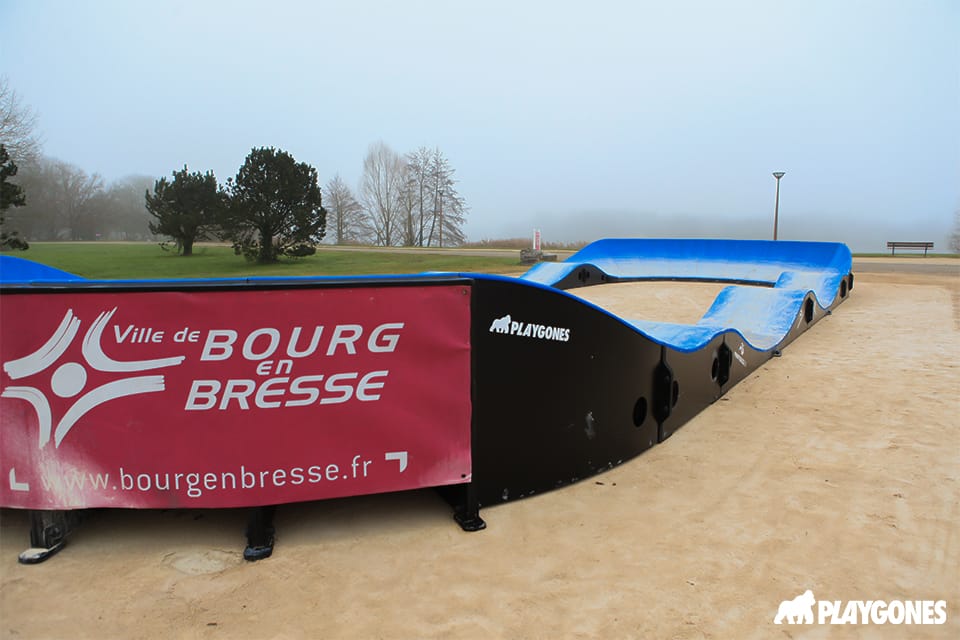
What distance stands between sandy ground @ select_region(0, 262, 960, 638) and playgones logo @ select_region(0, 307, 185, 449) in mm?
710

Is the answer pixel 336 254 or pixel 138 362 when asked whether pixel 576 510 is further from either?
pixel 336 254

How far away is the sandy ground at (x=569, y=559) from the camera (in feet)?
7.71

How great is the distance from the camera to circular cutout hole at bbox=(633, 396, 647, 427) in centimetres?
416

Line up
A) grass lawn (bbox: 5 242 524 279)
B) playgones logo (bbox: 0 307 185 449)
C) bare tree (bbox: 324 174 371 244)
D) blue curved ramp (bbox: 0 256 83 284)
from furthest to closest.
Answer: bare tree (bbox: 324 174 371 244)
grass lawn (bbox: 5 242 524 279)
blue curved ramp (bbox: 0 256 83 284)
playgones logo (bbox: 0 307 185 449)

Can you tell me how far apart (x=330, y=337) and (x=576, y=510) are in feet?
5.62

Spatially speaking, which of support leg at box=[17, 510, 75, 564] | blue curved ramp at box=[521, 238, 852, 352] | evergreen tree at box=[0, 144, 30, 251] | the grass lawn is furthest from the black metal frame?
evergreen tree at box=[0, 144, 30, 251]

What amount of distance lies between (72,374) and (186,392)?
1.77 feet

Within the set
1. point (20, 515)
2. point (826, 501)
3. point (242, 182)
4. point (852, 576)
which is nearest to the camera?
point (852, 576)

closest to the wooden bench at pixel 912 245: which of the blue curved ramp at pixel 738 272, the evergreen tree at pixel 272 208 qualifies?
the blue curved ramp at pixel 738 272

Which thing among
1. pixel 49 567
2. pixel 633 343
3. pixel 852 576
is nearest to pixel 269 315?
pixel 49 567

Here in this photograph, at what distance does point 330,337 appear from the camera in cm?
288

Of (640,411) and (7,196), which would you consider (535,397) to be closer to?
(640,411)

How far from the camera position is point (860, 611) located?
2.44 metres

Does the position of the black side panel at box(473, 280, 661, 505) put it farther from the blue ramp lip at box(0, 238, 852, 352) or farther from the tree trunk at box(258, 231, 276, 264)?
the tree trunk at box(258, 231, 276, 264)
